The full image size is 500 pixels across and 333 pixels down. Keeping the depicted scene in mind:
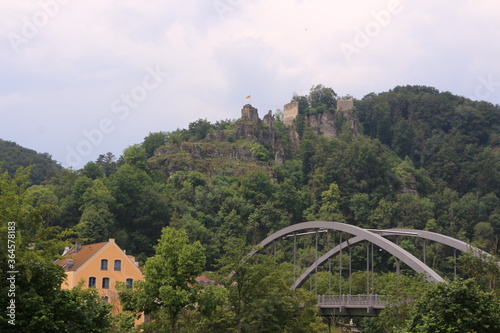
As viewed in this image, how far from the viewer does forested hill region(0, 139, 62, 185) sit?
427 ft

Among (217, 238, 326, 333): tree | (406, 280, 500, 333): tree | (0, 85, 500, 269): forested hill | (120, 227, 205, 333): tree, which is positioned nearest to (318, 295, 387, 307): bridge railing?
(217, 238, 326, 333): tree

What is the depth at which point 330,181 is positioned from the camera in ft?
371

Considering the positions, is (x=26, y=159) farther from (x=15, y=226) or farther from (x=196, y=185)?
(x=15, y=226)

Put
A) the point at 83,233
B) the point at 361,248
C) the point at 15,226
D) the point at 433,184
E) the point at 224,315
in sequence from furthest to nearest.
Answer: the point at 433,184
the point at 361,248
the point at 83,233
the point at 224,315
the point at 15,226

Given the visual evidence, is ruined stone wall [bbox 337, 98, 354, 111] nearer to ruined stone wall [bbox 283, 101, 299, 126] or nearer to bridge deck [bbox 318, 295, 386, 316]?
ruined stone wall [bbox 283, 101, 299, 126]

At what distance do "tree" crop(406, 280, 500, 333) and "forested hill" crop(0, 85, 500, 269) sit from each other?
169 feet

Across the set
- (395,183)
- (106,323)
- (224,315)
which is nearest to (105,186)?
(395,183)

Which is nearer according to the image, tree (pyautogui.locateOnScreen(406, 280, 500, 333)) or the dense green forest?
tree (pyautogui.locateOnScreen(406, 280, 500, 333))

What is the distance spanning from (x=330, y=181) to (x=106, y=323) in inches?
3612

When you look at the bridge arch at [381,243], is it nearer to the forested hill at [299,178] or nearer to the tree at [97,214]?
the forested hill at [299,178]

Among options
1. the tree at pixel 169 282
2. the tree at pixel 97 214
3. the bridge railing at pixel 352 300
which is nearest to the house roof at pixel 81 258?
the bridge railing at pixel 352 300

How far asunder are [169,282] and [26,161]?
116220mm

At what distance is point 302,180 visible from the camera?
384ft

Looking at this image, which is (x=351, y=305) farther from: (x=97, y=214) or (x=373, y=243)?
(x=97, y=214)
